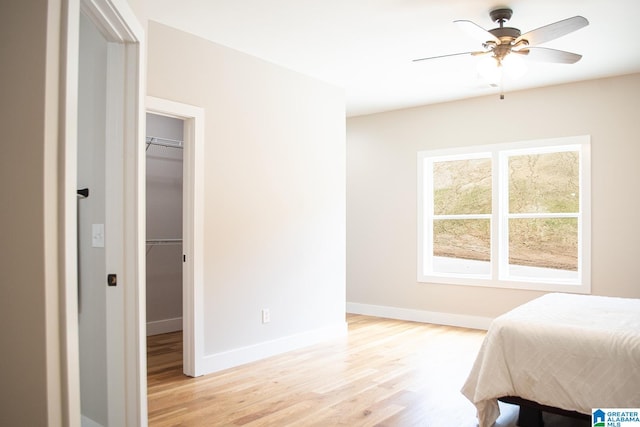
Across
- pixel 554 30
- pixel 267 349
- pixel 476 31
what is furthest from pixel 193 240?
pixel 554 30

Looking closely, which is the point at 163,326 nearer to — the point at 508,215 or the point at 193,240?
the point at 193,240

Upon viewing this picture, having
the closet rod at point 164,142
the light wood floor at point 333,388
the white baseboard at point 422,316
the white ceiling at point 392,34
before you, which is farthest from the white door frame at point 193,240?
the white baseboard at point 422,316

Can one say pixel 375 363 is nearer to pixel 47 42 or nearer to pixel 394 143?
pixel 394 143

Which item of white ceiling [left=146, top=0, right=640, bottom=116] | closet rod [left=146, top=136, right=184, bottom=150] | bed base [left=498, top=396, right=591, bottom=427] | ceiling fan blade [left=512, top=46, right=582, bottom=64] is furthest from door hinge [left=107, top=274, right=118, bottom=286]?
closet rod [left=146, top=136, right=184, bottom=150]

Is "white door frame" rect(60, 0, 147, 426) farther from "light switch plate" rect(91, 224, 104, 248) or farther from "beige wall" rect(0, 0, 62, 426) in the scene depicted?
"beige wall" rect(0, 0, 62, 426)

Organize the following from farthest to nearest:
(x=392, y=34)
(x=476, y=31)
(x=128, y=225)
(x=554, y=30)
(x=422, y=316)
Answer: (x=422, y=316) → (x=392, y=34) → (x=476, y=31) → (x=554, y=30) → (x=128, y=225)

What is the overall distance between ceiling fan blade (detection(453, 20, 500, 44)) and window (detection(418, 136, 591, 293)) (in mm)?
2297

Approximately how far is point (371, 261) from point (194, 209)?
3133 mm

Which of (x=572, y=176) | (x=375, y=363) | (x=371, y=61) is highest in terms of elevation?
(x=371, y=61)

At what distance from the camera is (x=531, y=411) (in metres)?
2.75

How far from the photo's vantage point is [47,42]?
1.38 meters

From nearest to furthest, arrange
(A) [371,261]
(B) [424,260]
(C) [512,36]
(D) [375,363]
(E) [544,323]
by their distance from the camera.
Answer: (E) [544,323] → (C) [512,36] → (D) [375,363] → (B) [424,260] → (A) [371,261]

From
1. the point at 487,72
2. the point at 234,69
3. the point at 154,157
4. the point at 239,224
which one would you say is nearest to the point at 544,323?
the point at 487,72

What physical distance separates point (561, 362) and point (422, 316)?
350 centimetres
